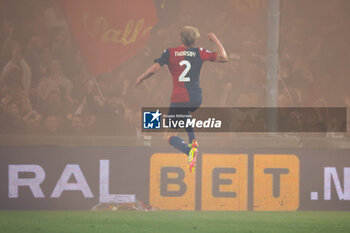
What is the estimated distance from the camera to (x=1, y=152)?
9.00 metres

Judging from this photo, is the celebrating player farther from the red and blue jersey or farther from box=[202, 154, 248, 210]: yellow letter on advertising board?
box=[202, 154, 248, 210]: yellow letter on advertising board

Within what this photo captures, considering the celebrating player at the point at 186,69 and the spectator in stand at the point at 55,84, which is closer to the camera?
the celebrating player at the point at 186,69

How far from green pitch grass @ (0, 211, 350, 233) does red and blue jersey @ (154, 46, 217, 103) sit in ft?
5.34

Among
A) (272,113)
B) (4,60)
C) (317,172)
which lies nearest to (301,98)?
(272,113)

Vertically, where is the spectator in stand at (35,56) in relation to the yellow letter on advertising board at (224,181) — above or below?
above

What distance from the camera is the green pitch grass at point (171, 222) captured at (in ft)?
24.9

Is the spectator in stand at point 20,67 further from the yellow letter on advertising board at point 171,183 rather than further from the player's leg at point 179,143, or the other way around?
the player's leg at point 179,143

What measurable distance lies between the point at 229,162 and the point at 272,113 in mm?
993

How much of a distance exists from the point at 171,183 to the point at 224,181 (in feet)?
2.56

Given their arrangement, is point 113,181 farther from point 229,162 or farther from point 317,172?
point 317,172

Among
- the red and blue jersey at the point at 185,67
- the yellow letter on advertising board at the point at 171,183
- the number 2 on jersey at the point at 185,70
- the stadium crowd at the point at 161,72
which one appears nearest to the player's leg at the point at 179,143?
the red and blue jersey at the point at 185,67

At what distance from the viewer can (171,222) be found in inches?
320

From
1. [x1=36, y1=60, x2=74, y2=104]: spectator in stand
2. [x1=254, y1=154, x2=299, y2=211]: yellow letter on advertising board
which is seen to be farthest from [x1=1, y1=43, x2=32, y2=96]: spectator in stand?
[x1=254, y1=154, x2=299, y2=211]: yellow letter on advertising board

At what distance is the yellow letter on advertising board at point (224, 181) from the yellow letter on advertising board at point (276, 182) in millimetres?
204
